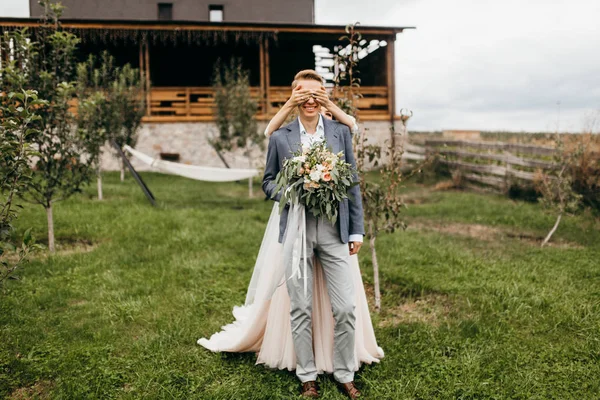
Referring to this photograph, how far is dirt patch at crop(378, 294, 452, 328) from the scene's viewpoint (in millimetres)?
4383

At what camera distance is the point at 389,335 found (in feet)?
13.6

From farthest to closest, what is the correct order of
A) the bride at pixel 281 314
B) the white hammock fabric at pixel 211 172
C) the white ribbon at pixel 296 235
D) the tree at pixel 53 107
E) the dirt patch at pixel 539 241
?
the white hammock fabric at pixel 211 172
the dirt patch at pixel 539 241
the tree at pixel 53 107
the bride at pixel 281 314
the white ribbon at pixel 296 235

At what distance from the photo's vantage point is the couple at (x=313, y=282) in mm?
3078

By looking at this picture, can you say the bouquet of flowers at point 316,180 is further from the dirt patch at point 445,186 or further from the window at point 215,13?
the window at point 215,13

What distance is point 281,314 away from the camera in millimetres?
3402

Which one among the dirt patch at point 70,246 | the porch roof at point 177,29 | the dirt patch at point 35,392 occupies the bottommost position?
the dirt patch at point 35,392

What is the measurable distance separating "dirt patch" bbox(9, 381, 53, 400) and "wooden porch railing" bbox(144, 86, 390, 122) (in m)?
12.8

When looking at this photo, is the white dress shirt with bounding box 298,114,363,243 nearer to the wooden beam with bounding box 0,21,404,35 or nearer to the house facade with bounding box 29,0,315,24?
the wooden beam with bounding box 0,21,404,35

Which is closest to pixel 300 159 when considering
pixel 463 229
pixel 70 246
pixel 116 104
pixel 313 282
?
pixel 313 282

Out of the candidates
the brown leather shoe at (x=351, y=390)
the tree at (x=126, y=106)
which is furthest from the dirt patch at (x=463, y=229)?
the tree at (x=126, y=106)

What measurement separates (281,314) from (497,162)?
33.4ft

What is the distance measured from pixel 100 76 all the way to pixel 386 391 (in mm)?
10779

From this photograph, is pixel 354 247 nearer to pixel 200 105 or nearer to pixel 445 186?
pixel 445 186

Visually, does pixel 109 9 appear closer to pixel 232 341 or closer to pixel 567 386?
pixel 232 341
